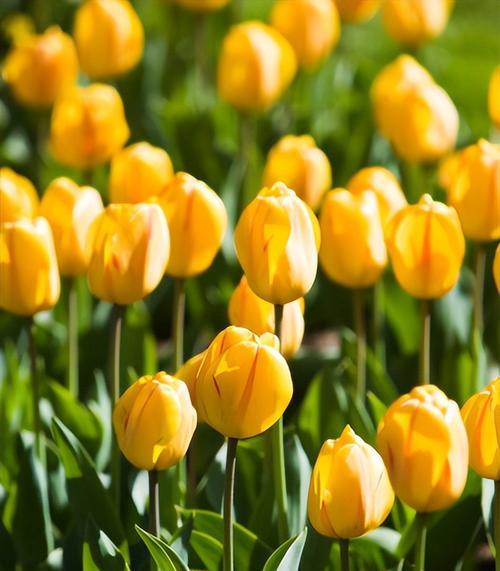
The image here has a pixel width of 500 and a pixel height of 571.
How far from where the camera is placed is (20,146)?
3.75m

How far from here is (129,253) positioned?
5.91ft

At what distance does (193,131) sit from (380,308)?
824 mm

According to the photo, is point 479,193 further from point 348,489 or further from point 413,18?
point 413,18

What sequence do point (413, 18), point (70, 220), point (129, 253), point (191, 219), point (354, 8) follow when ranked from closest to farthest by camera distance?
1. point (129, 253)
2. point (191, 219)
3. point (70, 220)
4. point (413, 18)
5. point (354, 8)

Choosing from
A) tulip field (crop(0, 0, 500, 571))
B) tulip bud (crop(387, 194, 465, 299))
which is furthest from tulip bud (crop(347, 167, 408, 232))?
tulip bud (crop(387, 194, 465, 299))

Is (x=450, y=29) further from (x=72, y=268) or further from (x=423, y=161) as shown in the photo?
(x=72, y=268)

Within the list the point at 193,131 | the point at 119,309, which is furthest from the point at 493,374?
the point at 193,131

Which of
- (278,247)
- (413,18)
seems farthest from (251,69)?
(278,247)

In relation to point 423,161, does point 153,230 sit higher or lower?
higher

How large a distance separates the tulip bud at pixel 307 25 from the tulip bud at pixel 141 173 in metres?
1.08

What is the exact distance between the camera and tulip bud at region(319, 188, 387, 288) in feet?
6.47

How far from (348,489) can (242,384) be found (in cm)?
16

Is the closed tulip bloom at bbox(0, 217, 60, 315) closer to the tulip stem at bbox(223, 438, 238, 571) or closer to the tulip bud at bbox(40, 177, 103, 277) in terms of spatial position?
the tulip bud at bbox(40, 177, 103, 277)

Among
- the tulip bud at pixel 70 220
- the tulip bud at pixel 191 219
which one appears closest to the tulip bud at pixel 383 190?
the tulip bud at pixel 191 219
